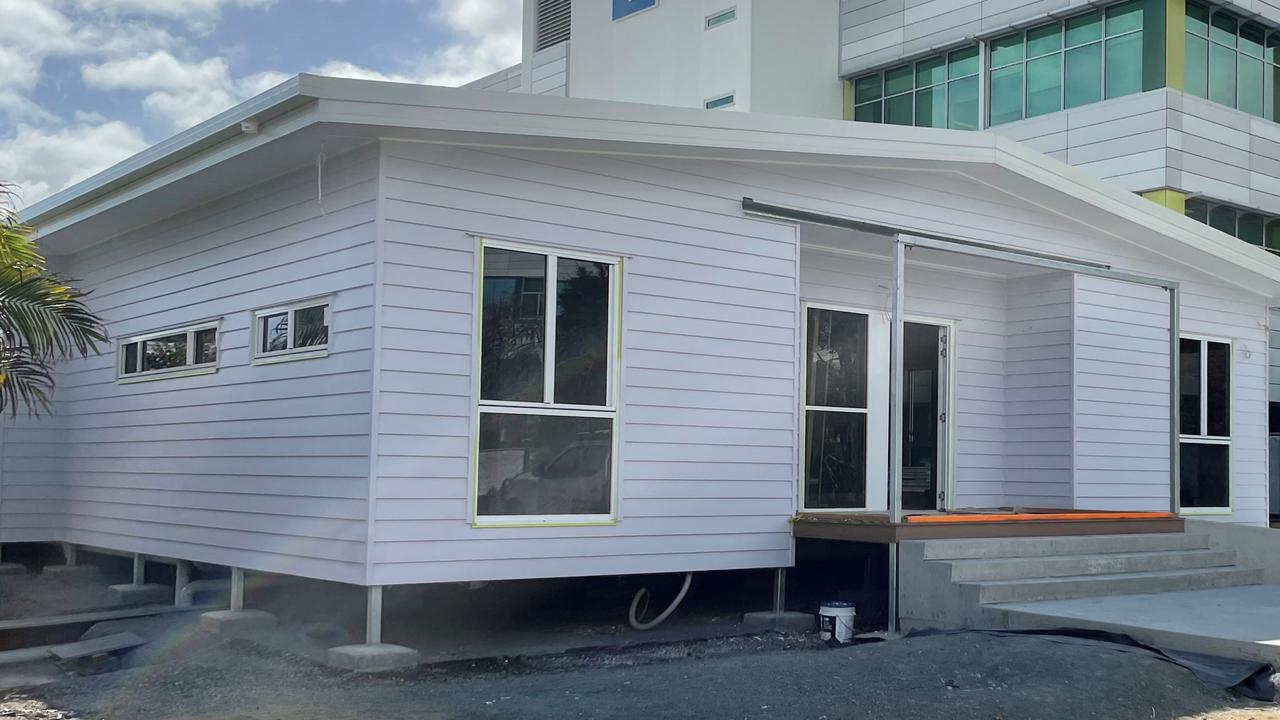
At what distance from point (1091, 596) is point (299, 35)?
7.91m

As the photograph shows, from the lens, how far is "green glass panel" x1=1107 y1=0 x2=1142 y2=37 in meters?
21.5

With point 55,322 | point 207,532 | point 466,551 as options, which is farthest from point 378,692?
point 55,322

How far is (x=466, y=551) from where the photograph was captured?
809cm

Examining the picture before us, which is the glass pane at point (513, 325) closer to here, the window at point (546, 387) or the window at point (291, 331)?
the window at point (546, 387)

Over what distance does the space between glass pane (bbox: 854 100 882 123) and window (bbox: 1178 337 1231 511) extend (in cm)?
1351

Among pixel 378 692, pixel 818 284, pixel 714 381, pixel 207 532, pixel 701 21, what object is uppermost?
pixel 701 21

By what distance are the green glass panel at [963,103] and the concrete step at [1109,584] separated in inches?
579

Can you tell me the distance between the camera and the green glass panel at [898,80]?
1009 inches

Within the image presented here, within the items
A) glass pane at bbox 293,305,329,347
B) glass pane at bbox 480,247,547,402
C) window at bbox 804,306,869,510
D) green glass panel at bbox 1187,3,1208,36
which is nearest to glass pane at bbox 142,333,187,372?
glass pane at bbox 293,305,329,347

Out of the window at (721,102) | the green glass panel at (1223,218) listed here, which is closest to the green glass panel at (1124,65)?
the green glass panel at (1223,218)

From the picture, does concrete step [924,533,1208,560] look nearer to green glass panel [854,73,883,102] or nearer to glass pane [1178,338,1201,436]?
glass pane [1178,338,1201,436]

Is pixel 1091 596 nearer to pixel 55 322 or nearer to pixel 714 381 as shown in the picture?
pixel 714 381

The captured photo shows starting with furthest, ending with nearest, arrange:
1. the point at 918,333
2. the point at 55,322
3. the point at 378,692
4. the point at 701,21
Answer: the point at 701,21
the point at 918,333
the point at 55,322
the point at 378,692

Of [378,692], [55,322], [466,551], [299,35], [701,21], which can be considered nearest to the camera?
[378,692]
